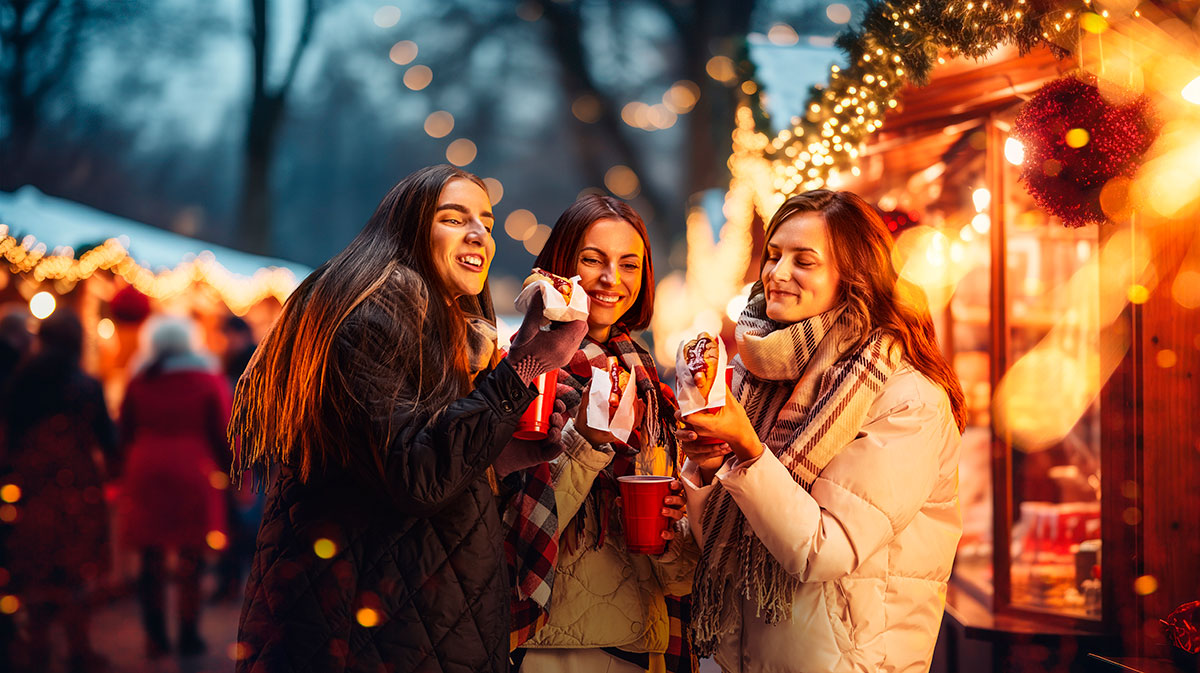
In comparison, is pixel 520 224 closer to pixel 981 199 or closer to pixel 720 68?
pixel 720 68

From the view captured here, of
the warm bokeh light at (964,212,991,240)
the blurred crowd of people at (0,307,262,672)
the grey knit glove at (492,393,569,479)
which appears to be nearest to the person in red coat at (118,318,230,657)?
the blurred crowd of people at (0,307,262,672)

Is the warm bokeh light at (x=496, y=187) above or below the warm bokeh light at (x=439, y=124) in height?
below

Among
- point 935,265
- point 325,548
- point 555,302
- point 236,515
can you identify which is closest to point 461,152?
point 236,515

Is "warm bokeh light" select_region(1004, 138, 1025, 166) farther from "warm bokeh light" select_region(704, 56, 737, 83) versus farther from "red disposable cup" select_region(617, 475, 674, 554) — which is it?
"warm bokeh light" select_region(704, 56, 737, 83)

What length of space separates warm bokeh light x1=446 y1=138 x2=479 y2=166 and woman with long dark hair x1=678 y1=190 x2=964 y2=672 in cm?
536

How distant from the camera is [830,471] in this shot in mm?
1725

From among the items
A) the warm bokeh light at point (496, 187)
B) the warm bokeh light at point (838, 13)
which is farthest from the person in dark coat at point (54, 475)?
the warm bokeh light at point (838, 13)

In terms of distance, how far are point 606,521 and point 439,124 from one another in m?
5.46

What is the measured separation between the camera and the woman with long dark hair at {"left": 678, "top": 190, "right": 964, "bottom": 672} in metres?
1.66

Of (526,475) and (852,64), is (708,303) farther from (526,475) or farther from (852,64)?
(526,475)

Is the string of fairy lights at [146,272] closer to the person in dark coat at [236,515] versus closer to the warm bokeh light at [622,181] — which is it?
the person in dark coat at [236,515]

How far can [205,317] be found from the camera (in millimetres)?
5781

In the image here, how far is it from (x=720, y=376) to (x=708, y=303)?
5250 millimetres

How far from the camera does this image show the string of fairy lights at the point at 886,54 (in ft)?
8.59
